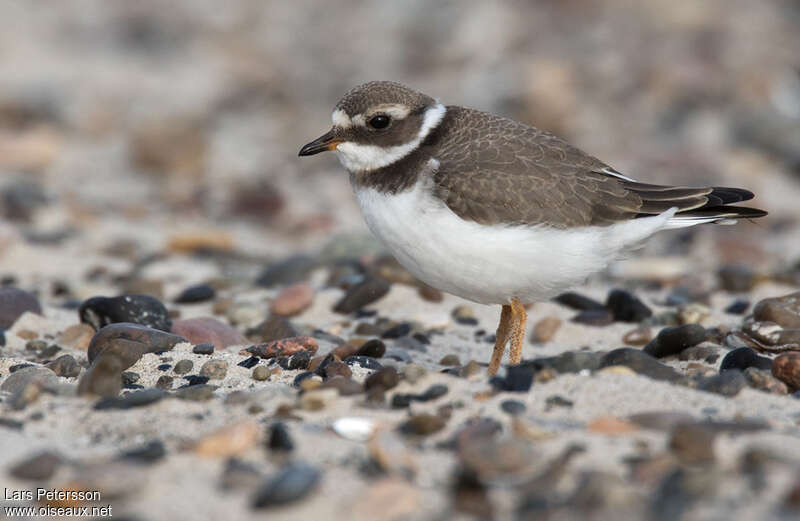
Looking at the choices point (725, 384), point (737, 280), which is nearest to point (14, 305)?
point (725, 384)

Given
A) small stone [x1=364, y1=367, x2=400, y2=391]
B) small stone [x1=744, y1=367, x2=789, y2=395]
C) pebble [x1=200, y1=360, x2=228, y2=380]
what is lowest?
pebble [x1=200, y1=360, x2=228, y2=380]

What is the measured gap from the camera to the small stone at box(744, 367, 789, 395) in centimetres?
479

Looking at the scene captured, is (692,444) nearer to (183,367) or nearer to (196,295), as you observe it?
(183,367)

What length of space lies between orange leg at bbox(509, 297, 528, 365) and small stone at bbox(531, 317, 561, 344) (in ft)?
4.22

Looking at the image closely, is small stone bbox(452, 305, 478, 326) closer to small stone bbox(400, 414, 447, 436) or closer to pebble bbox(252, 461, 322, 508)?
small stone bbox(400, 414, 447, 436)

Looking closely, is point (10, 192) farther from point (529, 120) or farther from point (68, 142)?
point (529, 120)

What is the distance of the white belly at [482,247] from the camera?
4.98 m

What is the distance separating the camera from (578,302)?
Result: 7176 mm

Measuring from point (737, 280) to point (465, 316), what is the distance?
234 centimetres

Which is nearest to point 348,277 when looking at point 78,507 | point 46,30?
point 78,507

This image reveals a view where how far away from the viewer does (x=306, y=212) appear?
434 inches

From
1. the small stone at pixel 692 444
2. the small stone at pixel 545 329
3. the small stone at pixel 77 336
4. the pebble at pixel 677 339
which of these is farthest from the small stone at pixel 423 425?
the small stone at pixel 77 336

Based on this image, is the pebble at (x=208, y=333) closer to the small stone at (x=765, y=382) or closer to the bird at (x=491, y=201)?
the bird at (x=491, y=201)

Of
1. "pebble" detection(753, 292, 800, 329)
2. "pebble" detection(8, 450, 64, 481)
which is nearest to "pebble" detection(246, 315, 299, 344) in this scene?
"pebble" detection(8, 450, 64, 481)
